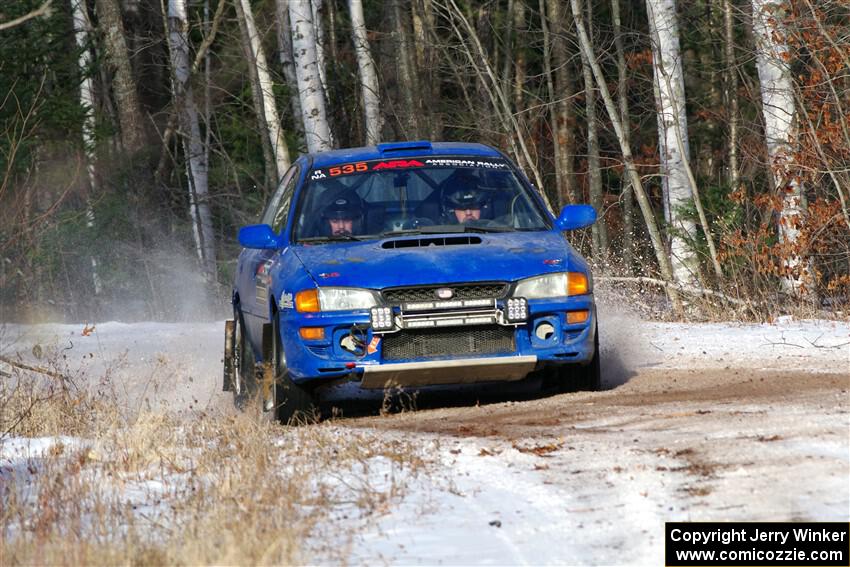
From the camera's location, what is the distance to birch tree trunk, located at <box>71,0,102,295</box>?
2609 cm

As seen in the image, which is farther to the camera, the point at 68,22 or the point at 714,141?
the point at 68,22

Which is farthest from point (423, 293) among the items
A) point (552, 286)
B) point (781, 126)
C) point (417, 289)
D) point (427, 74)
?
point (427, 74)

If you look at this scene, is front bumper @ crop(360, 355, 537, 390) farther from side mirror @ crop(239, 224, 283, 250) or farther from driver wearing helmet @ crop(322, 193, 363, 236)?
side mirror @ crop(239, 224, 283, 250)

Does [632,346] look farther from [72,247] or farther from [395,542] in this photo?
[72,247]

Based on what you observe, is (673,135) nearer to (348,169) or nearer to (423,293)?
(348,169)

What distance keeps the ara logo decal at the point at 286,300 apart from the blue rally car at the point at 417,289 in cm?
1

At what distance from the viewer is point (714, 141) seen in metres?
29.4

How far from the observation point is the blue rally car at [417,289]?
29.3 feet

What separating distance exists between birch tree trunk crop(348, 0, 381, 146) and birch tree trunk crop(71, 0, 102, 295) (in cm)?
480

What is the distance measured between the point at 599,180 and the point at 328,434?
21316mm

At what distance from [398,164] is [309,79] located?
9.80 meters

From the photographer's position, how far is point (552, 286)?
359 inches

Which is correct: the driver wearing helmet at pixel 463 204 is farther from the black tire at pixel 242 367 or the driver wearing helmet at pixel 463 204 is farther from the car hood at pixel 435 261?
the black tire at pixel 242 367

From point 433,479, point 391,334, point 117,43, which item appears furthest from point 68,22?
point 433,479
